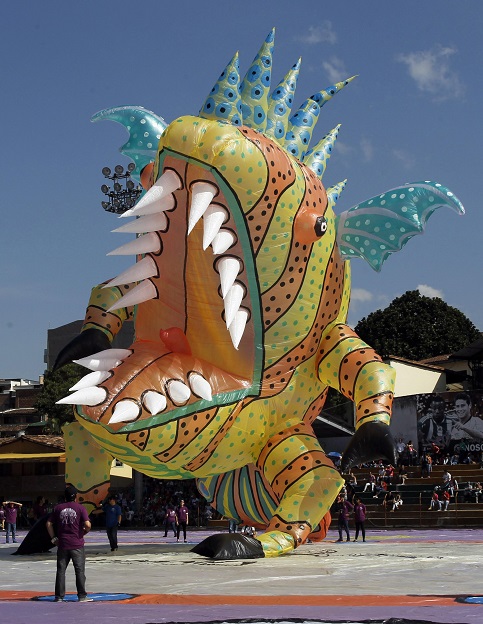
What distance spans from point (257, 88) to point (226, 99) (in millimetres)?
759

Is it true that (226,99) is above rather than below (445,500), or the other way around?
above

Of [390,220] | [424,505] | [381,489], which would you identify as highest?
[390,220]

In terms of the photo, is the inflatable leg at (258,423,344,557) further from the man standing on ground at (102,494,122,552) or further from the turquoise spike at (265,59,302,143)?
the turquoise spike at (265,59,302,143)

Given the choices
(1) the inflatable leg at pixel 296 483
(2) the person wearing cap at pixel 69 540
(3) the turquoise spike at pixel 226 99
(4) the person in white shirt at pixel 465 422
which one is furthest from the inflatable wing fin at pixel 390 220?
(4) the person in white shirt at pixel 465 422

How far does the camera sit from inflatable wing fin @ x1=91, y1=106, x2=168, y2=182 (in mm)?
12891

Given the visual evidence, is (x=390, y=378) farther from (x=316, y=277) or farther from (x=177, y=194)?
(x=177, y=194)

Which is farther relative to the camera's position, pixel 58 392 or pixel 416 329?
pixel 416 329

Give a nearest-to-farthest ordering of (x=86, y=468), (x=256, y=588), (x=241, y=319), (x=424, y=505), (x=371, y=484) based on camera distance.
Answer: (x=256, y=588)
(x=241, y=319)
(x=86, y=468)
(x=424, y=505)
(x=371, y=484)

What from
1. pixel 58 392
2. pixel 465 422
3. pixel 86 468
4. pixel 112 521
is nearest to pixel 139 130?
pixel 86 468

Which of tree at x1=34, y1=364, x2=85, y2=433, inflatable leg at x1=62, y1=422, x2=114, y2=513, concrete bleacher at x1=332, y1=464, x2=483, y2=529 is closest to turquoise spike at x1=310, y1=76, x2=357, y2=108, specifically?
inflatable leg at x1=62, y1=422, x2=114, y2=513

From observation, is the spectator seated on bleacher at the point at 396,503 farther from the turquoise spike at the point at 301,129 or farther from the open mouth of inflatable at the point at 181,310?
the open mouth of inflatable at the point at 181,310

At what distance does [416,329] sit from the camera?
4806 centimetres

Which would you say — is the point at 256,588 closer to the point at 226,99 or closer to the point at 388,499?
the point at 226,99

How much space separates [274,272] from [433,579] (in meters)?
4.14
